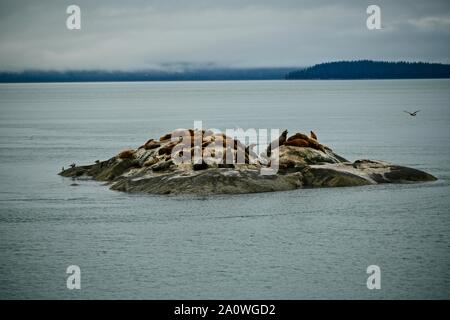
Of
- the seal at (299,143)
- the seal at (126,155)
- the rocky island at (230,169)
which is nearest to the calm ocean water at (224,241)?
the rocky island at (230,169)

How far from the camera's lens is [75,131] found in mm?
89125

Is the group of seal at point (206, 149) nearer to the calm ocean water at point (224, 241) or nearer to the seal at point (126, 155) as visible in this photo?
the seal at point (126, 155)

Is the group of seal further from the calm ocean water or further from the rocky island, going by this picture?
the calm ocean water

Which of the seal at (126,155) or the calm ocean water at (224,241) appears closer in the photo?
the calm ocean water at (224,241)

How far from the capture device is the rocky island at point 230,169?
3809cm

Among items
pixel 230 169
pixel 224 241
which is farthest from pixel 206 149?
pixel 224 241

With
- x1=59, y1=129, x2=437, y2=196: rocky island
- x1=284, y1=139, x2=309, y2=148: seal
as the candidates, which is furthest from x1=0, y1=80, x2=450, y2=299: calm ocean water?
x1=284, y1=139, x2=309, y2=148: seal

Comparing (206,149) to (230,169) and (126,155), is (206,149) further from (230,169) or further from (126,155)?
(126,155)

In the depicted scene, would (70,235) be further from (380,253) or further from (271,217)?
(380,253)

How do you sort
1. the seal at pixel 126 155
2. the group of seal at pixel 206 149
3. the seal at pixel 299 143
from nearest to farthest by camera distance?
the group of seal at pixel 206 149
the seal at pixel 299 143
the seal at pixel 126 155

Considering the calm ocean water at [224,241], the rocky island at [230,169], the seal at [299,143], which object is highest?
the seal at [299,143]

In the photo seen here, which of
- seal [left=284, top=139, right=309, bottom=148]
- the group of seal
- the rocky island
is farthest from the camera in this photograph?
seal [left=284, top=139, right=309, bottom=148]

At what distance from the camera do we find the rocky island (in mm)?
38094
